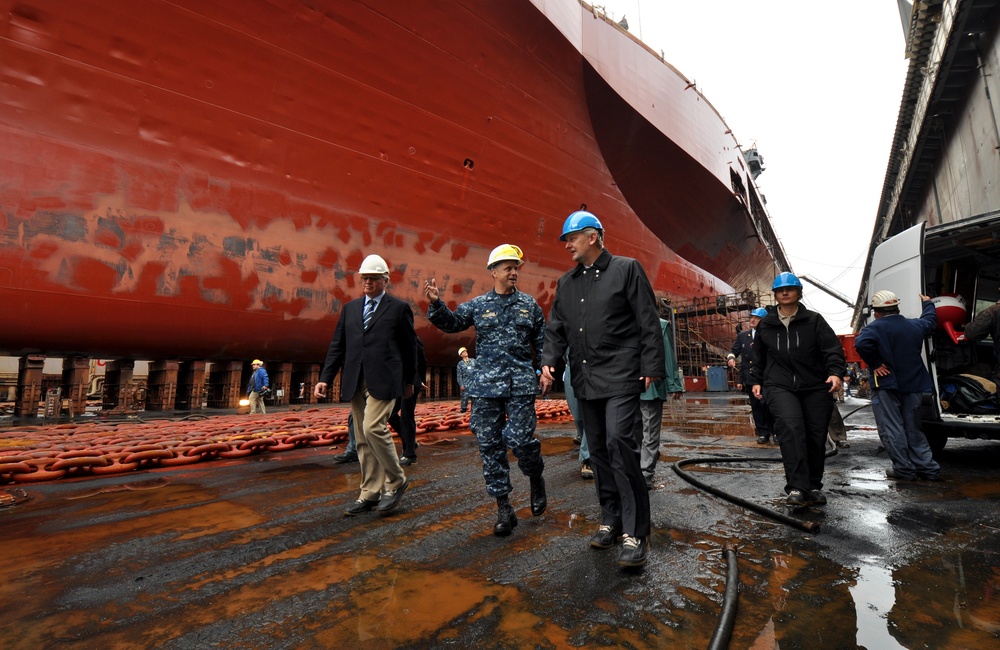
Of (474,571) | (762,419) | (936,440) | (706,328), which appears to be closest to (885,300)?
(936,440)

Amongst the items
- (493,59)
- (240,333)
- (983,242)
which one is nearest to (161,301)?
(240,333)

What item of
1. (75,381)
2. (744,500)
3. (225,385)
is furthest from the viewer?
(225,385)

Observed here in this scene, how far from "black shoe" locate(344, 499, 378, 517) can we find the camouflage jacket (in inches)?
40.1

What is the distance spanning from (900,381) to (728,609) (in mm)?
3632

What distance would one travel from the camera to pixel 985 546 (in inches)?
86.3

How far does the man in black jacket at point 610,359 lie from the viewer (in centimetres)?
223

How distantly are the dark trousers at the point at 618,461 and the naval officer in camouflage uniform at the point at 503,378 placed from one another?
0.43 metres

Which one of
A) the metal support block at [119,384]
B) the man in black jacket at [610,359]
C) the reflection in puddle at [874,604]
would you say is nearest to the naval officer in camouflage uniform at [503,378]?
the man in black jacket at [610,359]

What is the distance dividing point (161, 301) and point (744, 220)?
22764mm

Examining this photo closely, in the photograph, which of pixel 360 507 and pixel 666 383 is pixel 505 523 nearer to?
pixel 360 507

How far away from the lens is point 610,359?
2363 millimetres

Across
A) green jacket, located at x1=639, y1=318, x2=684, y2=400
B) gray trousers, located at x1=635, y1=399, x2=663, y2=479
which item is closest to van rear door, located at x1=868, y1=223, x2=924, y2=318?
green jacket, located at x1=639, y1=318, x2=684, y2=400

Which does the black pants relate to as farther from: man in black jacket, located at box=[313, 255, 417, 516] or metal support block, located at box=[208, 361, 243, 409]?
metal support block, located at box=[208, 361, 243, 409]

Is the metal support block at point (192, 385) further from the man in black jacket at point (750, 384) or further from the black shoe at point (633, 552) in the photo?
the man in black jacket at point (750, 384)
